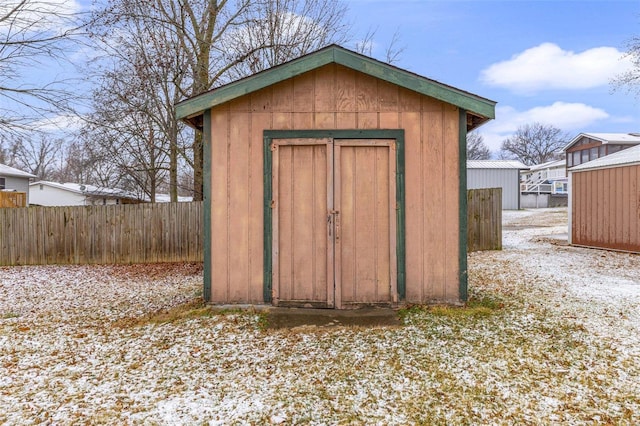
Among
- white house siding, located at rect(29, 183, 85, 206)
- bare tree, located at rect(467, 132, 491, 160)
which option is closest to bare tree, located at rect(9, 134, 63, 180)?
white house siding, located at rect(29, 183, 85, 206)

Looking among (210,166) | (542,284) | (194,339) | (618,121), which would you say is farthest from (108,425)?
(618,121)

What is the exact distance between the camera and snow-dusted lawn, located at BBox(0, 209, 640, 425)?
2.65m

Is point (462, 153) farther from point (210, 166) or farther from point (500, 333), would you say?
point (210, 166)

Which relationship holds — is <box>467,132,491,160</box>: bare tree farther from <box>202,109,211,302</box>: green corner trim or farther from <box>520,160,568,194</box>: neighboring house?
<box>202,109,211,302</box>: green corner trim

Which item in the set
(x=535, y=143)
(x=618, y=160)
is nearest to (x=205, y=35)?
(x=618, y=160)

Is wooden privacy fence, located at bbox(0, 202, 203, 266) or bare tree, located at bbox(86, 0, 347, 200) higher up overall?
bare tree, located at bbox(86, 0, 347, 200)

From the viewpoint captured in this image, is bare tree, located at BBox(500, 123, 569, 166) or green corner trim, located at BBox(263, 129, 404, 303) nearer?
green corner trim, located at BBox(263, 129, 404, 303)

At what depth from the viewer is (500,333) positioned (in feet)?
13.1

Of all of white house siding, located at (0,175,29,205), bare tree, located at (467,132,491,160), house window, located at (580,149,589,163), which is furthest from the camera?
bare tree, located at (467,132,491,160)

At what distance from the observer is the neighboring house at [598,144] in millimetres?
28375

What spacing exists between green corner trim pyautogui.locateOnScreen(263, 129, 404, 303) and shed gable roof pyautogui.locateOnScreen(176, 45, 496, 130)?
576 millimetres

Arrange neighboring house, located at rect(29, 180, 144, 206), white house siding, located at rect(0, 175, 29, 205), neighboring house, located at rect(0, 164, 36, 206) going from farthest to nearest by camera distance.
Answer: neighboring house, located at rect(29, 180, 144, 206) < white house siding, located at rect(0, 175, 29, 205) < neighboring house, located at rect(0, 164, 36, 206)

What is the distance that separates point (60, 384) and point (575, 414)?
12.8 feet

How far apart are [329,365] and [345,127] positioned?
9.30ft
